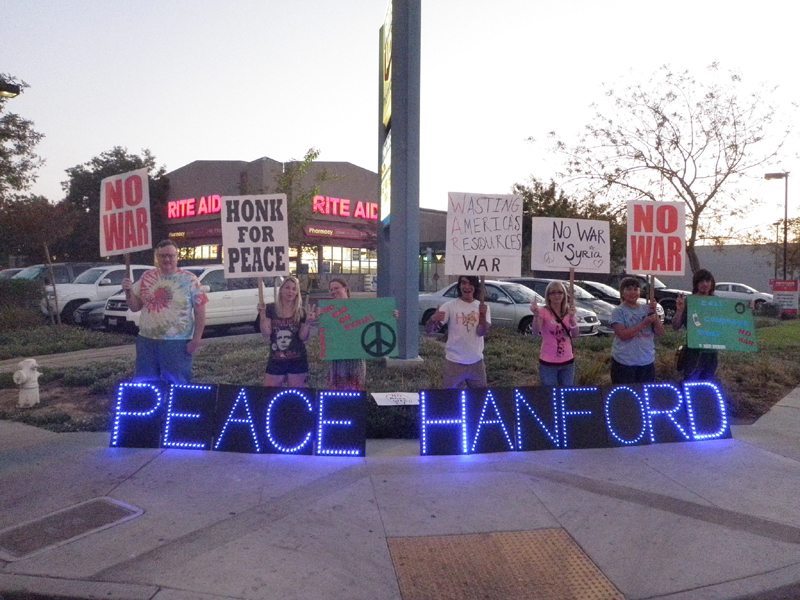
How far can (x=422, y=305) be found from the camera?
1703cm

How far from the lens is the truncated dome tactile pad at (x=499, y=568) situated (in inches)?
157

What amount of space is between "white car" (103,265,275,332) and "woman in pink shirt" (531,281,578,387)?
34.9ft

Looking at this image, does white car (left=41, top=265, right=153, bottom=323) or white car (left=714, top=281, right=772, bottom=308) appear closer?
white car (left=41, top=265, right=153, bottom=323)

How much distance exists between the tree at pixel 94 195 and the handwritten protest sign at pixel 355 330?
121 ft

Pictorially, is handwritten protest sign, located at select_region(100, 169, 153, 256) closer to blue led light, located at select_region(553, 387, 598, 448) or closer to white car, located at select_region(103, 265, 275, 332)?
blue led light, located at select_region(553, 387, 598, 448)

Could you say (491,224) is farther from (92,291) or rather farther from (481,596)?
(92,291)

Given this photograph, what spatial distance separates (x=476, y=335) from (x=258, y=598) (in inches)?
127

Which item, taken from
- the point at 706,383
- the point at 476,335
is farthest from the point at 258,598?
the point at 706,383

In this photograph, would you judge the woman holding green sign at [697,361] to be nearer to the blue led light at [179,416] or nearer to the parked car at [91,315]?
the blue led light at [179,416]

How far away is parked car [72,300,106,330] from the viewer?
17531 millimetres

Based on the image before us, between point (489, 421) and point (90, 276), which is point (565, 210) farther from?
point (489, 421)

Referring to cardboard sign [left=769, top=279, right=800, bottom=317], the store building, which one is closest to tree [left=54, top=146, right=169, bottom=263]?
the store building

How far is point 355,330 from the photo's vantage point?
6.56 meters

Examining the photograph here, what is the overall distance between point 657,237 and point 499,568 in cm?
429
